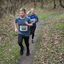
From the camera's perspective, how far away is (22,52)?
28.3ft

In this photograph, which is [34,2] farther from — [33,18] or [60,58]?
[60,58]

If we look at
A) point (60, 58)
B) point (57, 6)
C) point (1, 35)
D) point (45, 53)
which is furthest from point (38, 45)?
point (57, 6)

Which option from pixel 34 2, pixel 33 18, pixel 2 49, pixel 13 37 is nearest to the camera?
pixel 2 49

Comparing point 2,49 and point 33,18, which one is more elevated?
point 33,18

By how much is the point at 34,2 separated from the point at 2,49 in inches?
1092

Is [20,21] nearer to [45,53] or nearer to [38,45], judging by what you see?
[45,53]

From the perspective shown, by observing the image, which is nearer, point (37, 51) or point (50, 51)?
point (50, 51)

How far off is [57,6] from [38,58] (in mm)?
26660

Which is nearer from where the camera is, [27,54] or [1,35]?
[27,54]

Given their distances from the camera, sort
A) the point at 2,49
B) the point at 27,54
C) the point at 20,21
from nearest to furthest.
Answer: the point at 20,21 < the point at 27,54 < the point at 2,49

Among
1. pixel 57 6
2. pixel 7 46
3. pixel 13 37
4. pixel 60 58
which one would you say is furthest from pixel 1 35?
pixel 57 6

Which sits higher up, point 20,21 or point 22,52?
point 20,21

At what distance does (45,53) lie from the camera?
347 inches

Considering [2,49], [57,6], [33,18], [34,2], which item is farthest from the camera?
[34,2]
